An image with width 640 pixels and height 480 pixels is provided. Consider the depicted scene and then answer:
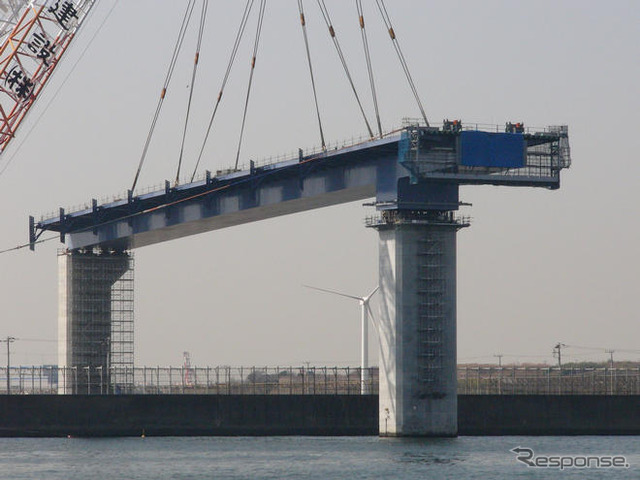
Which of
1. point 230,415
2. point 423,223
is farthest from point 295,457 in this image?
point 230,415

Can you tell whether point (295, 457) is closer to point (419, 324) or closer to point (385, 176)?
point (419, 324)

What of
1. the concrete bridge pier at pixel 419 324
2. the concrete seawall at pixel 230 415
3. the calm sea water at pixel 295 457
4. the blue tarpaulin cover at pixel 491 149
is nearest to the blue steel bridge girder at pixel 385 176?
the blue tarpaulin cover at pixel 491 149

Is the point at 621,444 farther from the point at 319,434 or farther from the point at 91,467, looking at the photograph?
the point at 91,467

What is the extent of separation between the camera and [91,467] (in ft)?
404

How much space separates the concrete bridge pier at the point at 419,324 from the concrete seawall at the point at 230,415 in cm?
1681

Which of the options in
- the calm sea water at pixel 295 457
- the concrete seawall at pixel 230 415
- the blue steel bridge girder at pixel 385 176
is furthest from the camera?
the concrete seawall at pixel 230 415

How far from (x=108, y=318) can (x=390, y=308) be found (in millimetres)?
49344

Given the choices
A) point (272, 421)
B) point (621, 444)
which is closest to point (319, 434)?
point (272, 421)

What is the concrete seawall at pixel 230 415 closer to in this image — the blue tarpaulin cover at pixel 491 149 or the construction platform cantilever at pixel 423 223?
the construction platform cantilever at pixel 423 223

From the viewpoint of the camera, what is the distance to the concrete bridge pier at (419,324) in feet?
464

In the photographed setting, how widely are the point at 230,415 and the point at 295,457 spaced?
3180 centimetres

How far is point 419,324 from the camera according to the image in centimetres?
14175

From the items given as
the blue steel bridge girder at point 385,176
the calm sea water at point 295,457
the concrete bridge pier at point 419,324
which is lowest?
the calm sea water at point 295,457

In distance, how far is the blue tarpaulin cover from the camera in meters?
140
